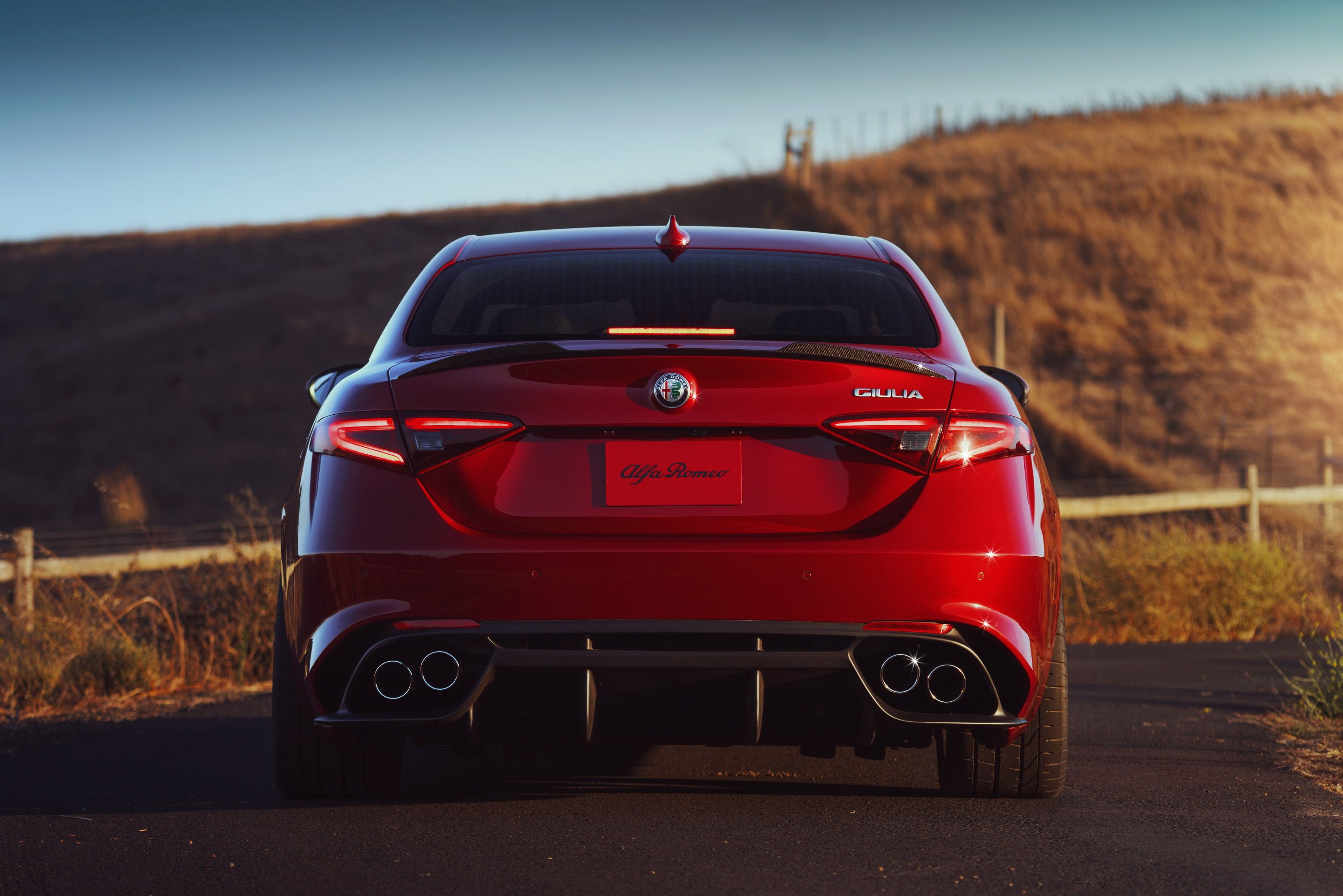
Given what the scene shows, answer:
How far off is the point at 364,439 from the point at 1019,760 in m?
2.09

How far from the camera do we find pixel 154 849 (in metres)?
3.85

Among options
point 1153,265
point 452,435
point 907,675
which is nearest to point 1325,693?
point 907,675

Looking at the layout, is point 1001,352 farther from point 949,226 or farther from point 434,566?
point 949,226

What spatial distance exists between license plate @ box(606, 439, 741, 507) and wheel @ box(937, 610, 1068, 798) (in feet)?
3.47

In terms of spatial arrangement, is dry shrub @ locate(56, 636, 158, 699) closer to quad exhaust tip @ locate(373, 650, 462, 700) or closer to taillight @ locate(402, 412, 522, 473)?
quad exhaust tip @ locate(373, 650, 462, 700)

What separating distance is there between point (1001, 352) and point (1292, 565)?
25.4 ft

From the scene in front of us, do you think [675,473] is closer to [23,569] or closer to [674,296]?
[674,296]

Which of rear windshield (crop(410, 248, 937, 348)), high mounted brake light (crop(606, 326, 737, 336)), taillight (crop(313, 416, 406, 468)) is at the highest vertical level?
rear windshield (crop(410, 248, 937, 348))

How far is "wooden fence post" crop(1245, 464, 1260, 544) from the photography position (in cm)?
1263

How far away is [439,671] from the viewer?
3586 mm

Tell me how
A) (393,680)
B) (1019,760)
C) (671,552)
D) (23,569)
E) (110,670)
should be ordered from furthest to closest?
(23,569), (110,670), (1019,760), (393,680), (671,552)

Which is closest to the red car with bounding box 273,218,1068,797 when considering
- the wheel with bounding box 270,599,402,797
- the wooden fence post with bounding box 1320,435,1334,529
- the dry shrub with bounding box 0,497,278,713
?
the wheel with bounding box 270,599,402,797

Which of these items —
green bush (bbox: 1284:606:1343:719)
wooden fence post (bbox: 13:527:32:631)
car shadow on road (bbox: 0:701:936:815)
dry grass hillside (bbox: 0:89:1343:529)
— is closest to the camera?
car shadow on road (bbox: 0:701:936:815)

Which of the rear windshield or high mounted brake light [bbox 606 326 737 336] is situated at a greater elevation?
the rear windshield
